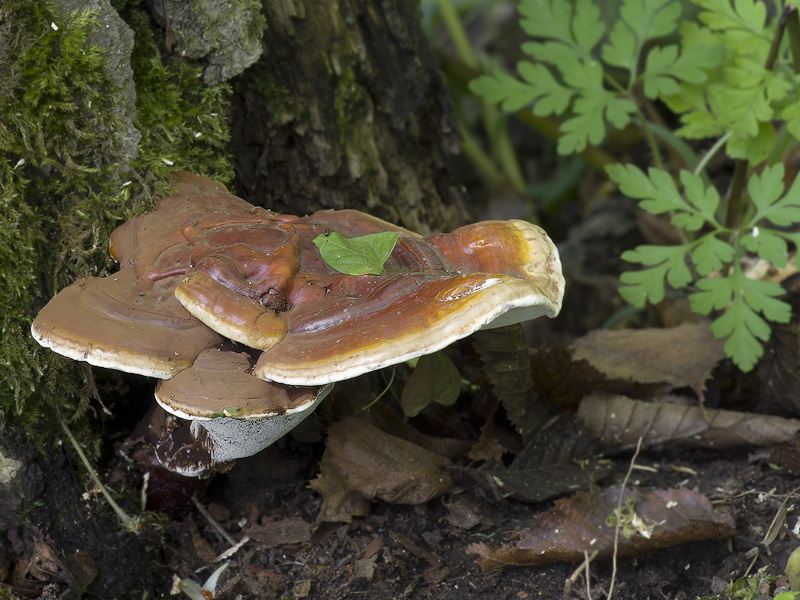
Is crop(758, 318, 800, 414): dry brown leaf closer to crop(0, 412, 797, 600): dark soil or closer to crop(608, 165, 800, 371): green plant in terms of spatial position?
crop(608, 165, 800, 371): green plant

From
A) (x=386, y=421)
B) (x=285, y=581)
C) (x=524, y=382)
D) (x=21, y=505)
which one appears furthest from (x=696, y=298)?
(x=21, y=505)

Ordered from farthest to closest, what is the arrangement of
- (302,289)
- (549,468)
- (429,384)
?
(549,468) → (429,384) → (302,289)

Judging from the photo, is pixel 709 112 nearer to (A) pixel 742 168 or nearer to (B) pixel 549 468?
(A) pixel 742 168

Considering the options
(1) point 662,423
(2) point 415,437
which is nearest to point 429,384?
(2) point 415,437

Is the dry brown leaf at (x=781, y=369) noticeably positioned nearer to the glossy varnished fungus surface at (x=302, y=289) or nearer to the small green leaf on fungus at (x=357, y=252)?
the glossy varnished fungus surface at (x=302, y=289)

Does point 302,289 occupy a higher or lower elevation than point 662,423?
higher

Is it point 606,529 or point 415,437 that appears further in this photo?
point 415,437

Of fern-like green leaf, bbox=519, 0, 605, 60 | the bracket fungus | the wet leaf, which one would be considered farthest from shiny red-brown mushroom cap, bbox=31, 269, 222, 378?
fern-like green leaf, bbox=519, 0, 605, 60
